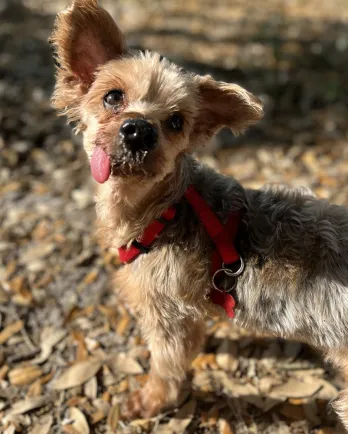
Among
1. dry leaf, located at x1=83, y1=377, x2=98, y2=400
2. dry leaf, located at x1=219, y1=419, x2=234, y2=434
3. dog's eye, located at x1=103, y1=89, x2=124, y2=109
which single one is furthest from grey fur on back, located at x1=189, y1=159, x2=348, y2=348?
dry leaf, located at x1=83, y1=377, x2=98, y2=400

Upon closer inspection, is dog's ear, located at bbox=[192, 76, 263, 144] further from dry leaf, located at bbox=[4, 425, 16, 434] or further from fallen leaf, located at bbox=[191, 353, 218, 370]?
dry leaf, located at bbox=[4, 425, 16, 434]

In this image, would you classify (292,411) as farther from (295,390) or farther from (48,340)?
(48,340)

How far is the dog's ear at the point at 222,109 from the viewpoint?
271 centimetres

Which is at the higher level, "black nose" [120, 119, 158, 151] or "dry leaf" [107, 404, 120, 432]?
"black nose" [120, 119, 158, 151]

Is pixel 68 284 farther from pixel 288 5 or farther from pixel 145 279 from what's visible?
pixel 288 5

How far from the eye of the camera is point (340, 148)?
583 cm

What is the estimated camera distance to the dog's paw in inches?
134

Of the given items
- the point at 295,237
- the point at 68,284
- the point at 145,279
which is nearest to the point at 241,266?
the point at 295,237

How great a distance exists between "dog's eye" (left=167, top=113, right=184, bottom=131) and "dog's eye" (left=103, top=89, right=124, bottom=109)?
11.9 inches

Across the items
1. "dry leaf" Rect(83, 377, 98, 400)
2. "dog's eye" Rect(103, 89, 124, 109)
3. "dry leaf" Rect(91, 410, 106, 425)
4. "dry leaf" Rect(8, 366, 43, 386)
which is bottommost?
"dry leaf" Rect(91, 410, 106, 425)

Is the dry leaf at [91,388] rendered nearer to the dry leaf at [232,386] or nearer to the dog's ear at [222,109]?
the dry leaf at [232,386]

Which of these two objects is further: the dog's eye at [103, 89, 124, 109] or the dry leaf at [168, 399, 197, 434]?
the dry leaf at [168, 399, 197, 434]

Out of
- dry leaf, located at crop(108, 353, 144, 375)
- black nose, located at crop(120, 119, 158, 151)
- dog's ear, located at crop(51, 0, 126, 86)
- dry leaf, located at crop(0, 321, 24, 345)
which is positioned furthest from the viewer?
dry leaf, located at crop(0, 321, 24, 345)

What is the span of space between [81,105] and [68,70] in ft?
0.69
